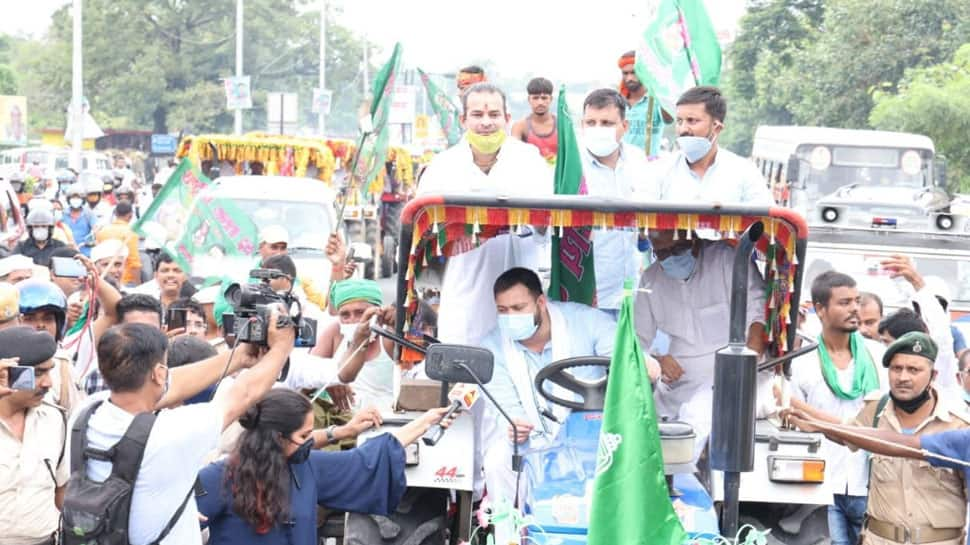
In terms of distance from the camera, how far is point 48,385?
6.30 metres

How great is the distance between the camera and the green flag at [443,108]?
536 inches

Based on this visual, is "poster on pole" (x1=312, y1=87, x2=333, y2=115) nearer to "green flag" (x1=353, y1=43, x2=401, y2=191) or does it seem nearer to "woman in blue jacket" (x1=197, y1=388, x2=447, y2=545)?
"green flag" (x1=353, y1=43, x2=401, y2=191)

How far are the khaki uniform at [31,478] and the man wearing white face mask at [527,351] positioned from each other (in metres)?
1.79

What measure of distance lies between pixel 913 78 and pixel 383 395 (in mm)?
29578

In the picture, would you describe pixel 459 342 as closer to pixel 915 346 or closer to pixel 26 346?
pixel 915 346

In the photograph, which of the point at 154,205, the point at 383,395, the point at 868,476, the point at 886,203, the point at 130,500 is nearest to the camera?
the point at 130,500

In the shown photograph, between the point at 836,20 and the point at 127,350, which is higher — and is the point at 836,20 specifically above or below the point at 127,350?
above

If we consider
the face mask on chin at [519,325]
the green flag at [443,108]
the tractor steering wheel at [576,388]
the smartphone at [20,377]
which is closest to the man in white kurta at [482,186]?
the face mask on chin at [519,325]

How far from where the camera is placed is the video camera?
5.49 metres

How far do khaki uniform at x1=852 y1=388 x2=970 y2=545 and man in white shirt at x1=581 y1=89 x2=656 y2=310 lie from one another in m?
1.58

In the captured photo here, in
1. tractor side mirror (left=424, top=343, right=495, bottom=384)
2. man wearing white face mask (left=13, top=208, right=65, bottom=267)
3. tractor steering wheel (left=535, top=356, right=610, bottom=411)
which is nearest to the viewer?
tractor side mirror (left=424, top=343, right=495, bottom=384)

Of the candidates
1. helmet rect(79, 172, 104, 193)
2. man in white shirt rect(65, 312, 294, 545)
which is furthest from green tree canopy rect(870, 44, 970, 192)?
man in white shirt rect(65, 312, 294, 545)

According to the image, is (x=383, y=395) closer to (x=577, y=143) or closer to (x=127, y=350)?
(x=577, y=143)

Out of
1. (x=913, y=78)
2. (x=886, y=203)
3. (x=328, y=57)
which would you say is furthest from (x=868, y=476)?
(x=328, y=57)
